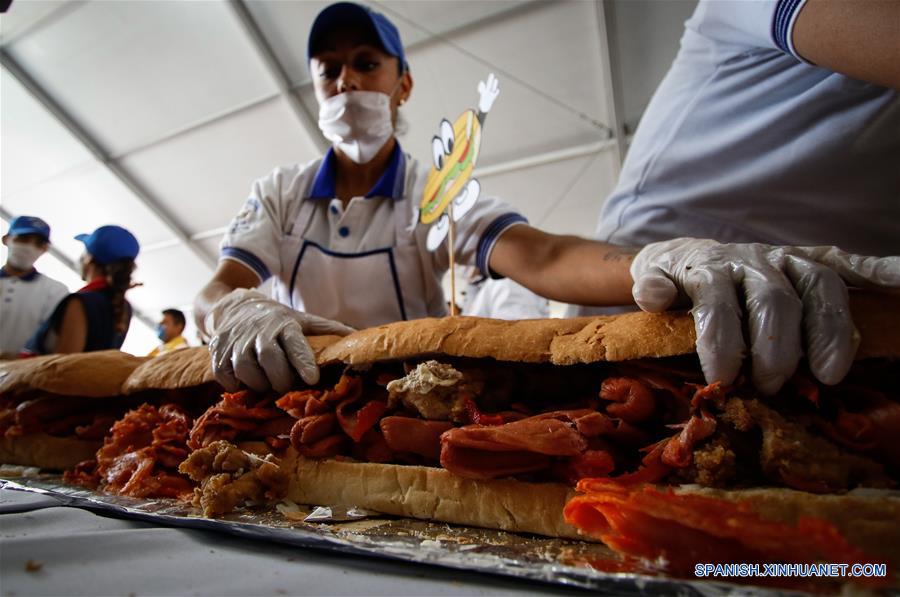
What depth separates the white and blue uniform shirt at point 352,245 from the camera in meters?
3.15

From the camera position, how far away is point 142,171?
11766mm

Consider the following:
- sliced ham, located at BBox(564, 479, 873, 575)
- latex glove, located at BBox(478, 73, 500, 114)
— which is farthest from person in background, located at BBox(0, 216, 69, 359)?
sliced ham, located at BBox(564, 479, 873, 575)

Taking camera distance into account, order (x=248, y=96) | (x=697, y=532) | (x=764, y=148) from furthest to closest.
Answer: (x=248, y=96), (x=764, y=148), (x=697, y=532)

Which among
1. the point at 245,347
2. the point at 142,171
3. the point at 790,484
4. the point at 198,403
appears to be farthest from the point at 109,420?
the point at 142,171

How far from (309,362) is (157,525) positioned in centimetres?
72

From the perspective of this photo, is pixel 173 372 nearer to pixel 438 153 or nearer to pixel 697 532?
pixel 438 153

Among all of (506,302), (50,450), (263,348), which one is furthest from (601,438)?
(506,302)

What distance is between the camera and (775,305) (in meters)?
1.29

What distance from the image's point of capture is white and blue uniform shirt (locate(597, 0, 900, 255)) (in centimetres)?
207

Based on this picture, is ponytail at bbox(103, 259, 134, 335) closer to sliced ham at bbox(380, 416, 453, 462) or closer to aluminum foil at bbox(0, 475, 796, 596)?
aluminum foil at bbox(0, 475, 796, 596)

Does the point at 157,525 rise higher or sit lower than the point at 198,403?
lower

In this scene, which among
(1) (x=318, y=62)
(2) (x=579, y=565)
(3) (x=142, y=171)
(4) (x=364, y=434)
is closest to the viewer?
(2) (x=579, y=565)

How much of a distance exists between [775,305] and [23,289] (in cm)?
654

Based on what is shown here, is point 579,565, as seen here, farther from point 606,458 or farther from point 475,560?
point 606,458
